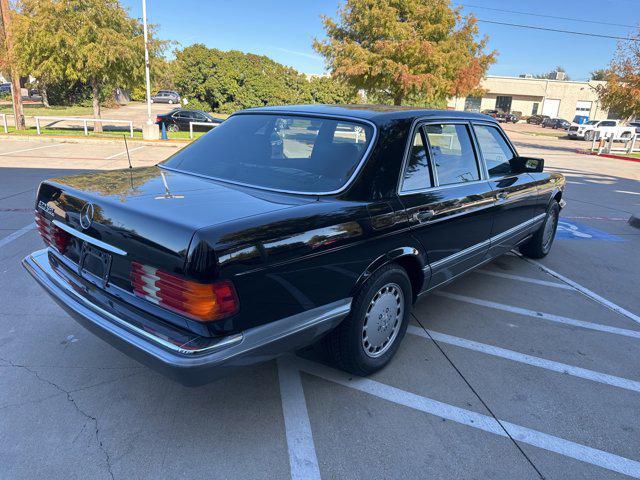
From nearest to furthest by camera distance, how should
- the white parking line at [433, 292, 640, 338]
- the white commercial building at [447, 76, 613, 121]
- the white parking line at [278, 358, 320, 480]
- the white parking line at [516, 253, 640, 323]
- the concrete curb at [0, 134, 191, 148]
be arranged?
the white parking line at [278, 358, 320, 480]
the white parking line at [433, 292, 640, 338]
the white parking line at [516, 253, 640, 323]
the concrete curb at [0, 134, 191, 148]
the white commercial building at [447, 76, 613, 121]

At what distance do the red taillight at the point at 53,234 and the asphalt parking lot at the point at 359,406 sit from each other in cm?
83

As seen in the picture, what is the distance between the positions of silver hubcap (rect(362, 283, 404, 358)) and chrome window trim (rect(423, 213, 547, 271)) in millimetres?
342

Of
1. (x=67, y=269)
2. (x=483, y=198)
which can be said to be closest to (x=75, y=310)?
(x=67, y=269)

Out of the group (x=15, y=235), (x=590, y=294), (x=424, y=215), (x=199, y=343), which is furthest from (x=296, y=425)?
(x=15, y=235)

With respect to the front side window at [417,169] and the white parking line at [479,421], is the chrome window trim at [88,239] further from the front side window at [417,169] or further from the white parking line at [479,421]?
the front side window at [417,169]

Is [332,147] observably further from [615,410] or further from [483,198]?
[615,410]

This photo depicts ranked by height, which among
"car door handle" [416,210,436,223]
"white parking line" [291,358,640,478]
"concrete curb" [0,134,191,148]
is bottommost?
"white parking line" [291,358,640,478]

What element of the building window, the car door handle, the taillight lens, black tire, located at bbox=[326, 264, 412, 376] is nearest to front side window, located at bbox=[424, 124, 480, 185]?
the car door handle

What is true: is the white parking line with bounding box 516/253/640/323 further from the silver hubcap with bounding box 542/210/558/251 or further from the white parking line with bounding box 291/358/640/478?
the white parking line with bounding box 291/358/640/478

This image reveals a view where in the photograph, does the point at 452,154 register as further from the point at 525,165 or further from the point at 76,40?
the point at 76,40

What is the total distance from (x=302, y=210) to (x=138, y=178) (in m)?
1.27

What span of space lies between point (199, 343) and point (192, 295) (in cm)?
23

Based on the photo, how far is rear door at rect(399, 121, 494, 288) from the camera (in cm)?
315

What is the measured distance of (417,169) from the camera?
3.21 meters
